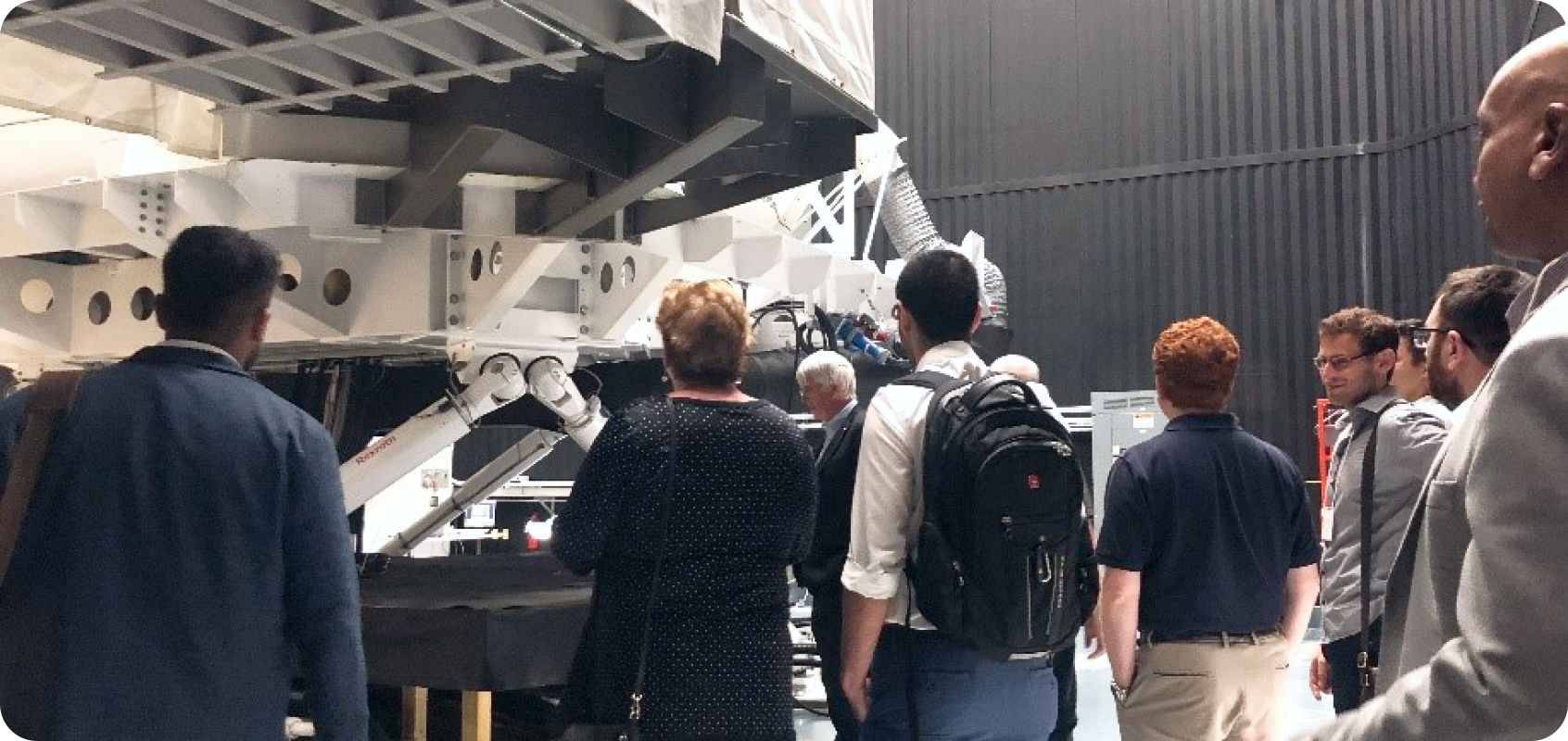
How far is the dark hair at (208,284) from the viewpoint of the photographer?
2.14 metres

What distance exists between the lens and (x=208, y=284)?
7.03 feet

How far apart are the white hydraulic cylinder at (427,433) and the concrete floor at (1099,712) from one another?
178 centimetres

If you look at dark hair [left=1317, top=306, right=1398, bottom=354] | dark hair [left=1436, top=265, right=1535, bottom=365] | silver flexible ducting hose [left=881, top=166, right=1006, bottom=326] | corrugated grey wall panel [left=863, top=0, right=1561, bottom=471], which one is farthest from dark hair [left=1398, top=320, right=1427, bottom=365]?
corrugated grey wall panel [left=863, top=0, right=1561, bottom=471]

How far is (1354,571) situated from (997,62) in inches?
445

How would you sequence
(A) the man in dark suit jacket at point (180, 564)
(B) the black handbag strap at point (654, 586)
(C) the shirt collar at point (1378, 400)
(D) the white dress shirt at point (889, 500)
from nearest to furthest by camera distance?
(A) the man in dark suit jacket at point (180, 564), (B) the black handbag strap at point (654, 586), (D) the white dress shirt at point (889, 500), (C) the shirt collar at point (1378, 400)

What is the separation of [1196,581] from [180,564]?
6.80ft

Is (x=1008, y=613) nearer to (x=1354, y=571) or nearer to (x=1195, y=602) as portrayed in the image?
(x=1195, y=602)

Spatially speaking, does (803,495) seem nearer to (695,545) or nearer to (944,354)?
(695,545)

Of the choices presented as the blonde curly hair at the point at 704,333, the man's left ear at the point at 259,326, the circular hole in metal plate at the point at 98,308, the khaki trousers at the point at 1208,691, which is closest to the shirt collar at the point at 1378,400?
the khaki trousers at the point at 1208,691

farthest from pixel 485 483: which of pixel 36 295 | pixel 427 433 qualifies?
pixel 36 295

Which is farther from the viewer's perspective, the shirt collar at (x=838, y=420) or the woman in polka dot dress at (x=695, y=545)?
the shirt collar at (x=838, y=420)

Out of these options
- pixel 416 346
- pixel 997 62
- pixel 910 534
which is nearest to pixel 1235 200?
pixel 997 62

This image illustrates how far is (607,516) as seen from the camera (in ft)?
8.63

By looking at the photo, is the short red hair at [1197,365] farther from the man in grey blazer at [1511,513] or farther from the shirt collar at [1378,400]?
the man in grey blazer at [1511,513]
